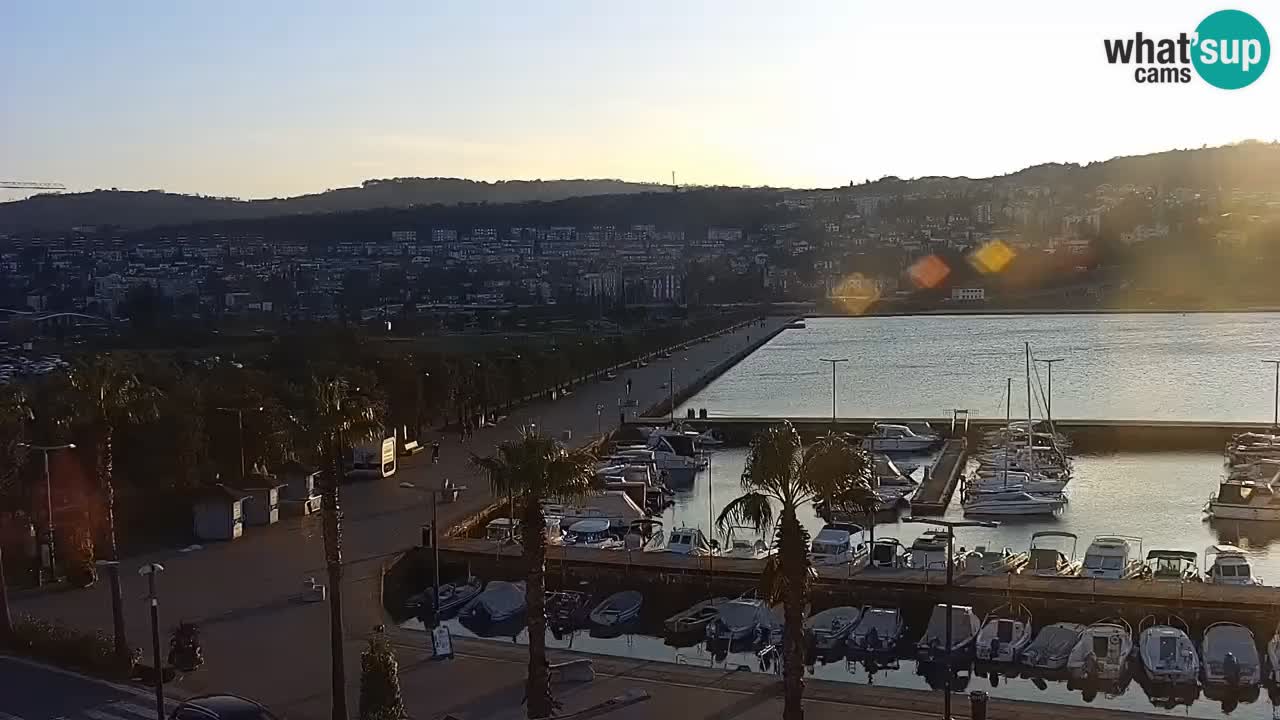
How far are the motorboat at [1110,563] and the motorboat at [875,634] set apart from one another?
12.7 feet

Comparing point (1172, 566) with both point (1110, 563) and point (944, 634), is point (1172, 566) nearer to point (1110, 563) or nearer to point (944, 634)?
point (1110, 563)

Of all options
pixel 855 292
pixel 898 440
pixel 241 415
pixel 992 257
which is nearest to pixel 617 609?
pixel 241 415

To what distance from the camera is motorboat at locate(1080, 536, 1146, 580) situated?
18.8 metres

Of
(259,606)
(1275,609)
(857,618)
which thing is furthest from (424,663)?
(1275,609)

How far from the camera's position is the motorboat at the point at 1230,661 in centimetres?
1466

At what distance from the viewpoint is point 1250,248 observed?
130 metres

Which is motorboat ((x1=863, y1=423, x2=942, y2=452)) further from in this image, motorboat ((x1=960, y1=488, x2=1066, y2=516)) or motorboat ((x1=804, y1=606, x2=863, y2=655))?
motorboat ((x1=804, y1=606, x2=863, y2=655))

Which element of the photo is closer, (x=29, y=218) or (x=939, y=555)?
(x=939, y=555)

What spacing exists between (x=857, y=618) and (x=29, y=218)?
612ft

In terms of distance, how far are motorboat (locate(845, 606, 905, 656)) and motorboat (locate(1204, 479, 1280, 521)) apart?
1124 cm

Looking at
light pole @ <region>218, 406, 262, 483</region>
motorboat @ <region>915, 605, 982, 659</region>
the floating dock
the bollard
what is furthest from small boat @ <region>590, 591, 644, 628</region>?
the floating dock

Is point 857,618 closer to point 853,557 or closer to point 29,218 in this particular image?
point 853,557

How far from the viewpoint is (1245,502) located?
24.5 meters

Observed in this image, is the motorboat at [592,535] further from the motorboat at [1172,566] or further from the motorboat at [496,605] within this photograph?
the motorboat at [1172,566]
